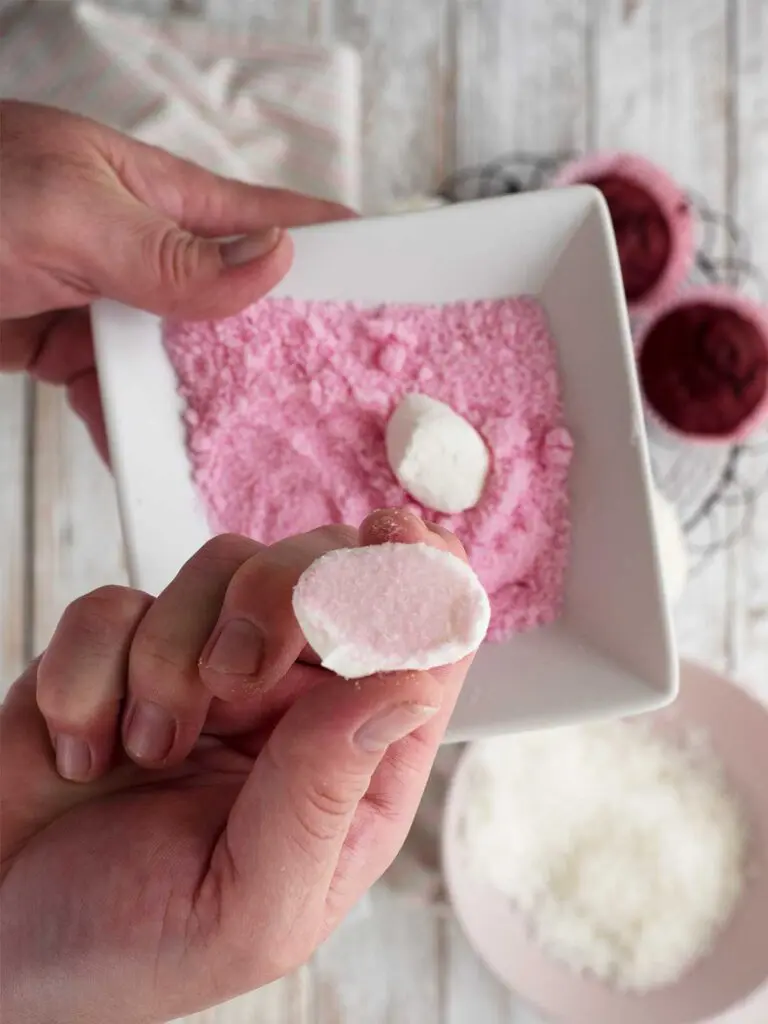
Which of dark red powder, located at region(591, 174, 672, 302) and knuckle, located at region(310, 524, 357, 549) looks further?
dark red powder, located at region(591, 174, 672, 302)

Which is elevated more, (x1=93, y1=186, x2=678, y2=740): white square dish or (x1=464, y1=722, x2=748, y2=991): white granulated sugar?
(x1=93, y1=186, x2=678, y2=740): white square dish

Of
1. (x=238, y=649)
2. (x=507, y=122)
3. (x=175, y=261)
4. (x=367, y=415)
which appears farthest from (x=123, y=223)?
(x=507, y=122)

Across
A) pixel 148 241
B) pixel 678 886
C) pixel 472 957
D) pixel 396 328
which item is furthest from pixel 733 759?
pixel 148 241

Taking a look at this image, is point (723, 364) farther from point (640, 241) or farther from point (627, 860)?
point (627, 860)

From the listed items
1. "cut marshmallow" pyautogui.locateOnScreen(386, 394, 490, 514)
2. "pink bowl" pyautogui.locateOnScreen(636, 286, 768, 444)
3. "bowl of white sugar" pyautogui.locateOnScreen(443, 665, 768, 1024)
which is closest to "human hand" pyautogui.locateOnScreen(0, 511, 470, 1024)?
"cut marshmallow" pyautogui.locateOnScreen(386, 394, 490, 514)

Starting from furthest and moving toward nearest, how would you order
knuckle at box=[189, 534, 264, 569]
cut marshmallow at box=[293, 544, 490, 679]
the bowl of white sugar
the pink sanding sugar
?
the bowl of white sugar < the pink sanding sugar < knuckle at box=[189, 534, 264, 569] < cut marshmallow at box=[293, 544, 490, 679]

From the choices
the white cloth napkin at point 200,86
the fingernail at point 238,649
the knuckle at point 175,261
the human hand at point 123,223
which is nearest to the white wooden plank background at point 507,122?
the white cloth napkin at point 200,86

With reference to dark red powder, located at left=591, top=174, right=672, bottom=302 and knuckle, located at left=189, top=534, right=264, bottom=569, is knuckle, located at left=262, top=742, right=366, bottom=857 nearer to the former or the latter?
knuckle, located at left=189, top=534, right=264, bottom=569
